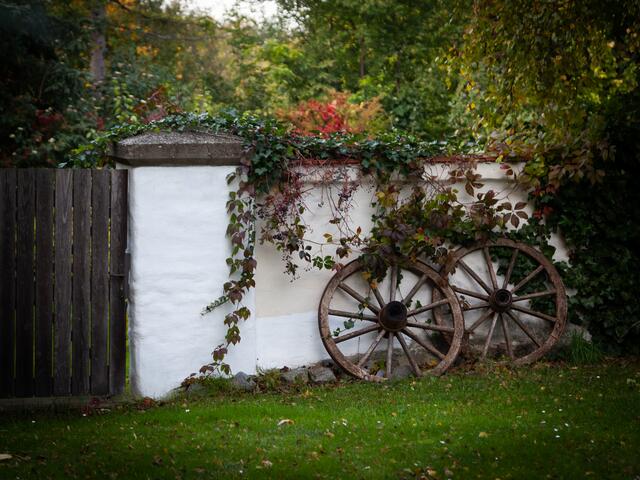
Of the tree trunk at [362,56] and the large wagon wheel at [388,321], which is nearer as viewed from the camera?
the large wagon wheel at [388,321]

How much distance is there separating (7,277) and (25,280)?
122 millimetres

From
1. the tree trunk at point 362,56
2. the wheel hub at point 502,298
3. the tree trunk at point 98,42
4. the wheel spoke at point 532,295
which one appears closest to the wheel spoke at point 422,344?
the wheel hub at point 502,298

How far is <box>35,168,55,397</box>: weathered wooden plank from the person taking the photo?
5441mm

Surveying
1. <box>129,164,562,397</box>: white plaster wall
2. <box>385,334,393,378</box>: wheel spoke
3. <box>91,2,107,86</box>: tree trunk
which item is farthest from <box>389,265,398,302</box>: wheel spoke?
<box>91,2,107,86</box>: tree trunk

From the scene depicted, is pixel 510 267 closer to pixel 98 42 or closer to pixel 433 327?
pixel 433 327

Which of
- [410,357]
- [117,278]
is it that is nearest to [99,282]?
[117,278]

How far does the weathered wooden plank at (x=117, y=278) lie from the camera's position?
5.63 meters

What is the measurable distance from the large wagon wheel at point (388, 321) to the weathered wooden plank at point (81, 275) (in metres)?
1.78

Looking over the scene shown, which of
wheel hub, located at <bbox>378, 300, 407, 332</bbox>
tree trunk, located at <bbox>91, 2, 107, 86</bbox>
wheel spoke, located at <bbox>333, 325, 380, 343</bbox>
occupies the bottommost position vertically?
wheel spoke, located at <bbox>333, 325, 380, 343</bbox>

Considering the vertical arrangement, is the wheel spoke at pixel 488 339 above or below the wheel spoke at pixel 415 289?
below

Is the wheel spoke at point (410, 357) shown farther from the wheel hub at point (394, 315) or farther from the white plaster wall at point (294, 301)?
the white plaster wall at point (294, 301)

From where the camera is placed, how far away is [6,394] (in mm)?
5473

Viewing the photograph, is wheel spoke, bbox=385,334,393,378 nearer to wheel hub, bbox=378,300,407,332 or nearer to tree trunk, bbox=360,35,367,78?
wheel hub, bbox=378,300,407,332

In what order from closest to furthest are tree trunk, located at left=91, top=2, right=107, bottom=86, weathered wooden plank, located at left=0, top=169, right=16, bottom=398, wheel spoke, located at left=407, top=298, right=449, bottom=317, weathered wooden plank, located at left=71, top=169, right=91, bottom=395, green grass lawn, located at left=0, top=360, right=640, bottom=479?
green grass lawn, located at left=0, top=360, right=640, bottom=479, weathered wooden plank, located at left=0, top=169, right=16, bottom=398, weathered wooden plank, located at left=71, top=169, right=91, bottom=395, wheel spoke, located at left=407, top=298, right=449, bottom=317, tree trunk, located at left=91, top=2, right=107, bottom=86
